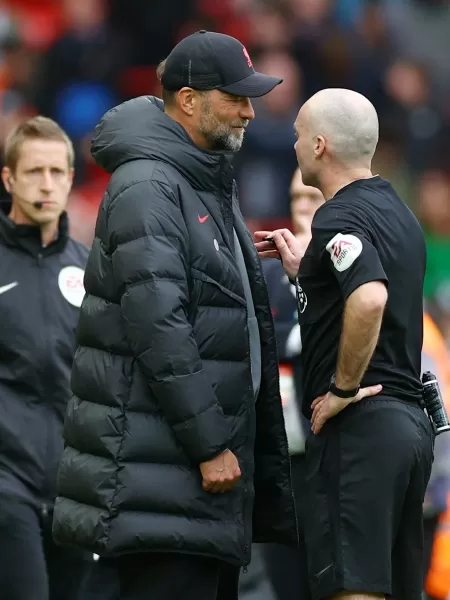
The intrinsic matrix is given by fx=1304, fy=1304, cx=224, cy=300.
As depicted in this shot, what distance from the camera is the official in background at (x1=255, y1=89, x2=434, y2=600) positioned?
3.92 meters

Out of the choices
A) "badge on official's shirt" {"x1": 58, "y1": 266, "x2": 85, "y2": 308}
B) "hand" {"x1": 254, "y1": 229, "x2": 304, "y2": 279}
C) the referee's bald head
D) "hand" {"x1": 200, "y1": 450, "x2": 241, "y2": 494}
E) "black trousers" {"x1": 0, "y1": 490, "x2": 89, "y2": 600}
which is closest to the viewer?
"hand" {"x1": 200, "y1": 450, "x2": 241, "y2": 494}

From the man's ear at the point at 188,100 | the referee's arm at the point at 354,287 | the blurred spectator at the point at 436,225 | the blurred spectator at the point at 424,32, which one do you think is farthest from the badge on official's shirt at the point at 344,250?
the blurred spectator at the point at 424,32

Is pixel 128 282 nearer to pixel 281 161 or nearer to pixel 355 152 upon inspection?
pixel 355 152

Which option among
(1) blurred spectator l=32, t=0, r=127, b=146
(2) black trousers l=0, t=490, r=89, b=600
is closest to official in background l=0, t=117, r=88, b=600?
(2) black trousers l=0, t=490, r=89, b=600

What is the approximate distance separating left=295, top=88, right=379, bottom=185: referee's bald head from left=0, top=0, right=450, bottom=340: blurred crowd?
521 cm

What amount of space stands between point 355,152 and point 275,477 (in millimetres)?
1106

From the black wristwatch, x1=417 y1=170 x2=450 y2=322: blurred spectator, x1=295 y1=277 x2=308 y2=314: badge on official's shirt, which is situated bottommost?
x1=417 y1=170 x2=450 y2=322: blurred spectator

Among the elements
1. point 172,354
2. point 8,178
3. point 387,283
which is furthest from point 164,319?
point 8,178

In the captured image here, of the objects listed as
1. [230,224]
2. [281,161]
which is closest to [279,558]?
[230,224]

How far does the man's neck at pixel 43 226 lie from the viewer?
543 cm

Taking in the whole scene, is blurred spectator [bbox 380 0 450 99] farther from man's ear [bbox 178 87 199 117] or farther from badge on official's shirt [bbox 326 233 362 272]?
badge on official's shirt [bbox 326 233 362 272]

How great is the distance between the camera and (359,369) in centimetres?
390

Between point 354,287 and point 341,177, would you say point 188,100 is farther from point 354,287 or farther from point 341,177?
point 354,287

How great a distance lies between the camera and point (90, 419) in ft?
13.0
